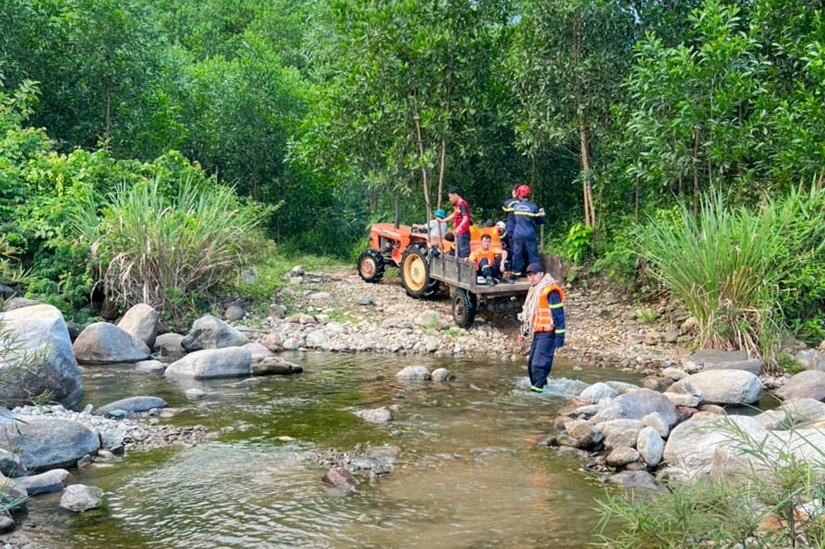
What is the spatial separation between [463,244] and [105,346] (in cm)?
560

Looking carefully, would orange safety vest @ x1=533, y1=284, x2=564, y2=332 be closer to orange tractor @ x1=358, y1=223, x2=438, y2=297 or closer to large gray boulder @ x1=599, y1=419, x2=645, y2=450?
large gray boulder @ x1=599, y1=419, x2=645, y2=450

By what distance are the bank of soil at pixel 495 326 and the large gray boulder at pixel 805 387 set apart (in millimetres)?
2026

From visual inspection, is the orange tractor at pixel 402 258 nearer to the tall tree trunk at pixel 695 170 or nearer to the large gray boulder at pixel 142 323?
the tall tree trunk at pixel 695 170

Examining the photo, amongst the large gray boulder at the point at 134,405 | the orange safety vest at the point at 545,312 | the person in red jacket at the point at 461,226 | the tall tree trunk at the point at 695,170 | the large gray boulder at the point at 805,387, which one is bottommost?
the large gray boulder at the point at 805,387

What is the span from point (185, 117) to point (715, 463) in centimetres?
1759

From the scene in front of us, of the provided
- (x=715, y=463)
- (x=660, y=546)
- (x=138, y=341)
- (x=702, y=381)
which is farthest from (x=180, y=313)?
(x=660, y=546)

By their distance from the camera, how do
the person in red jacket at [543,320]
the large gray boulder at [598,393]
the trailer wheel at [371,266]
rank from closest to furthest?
1. the large gray boulder at [598,393]
2. the person in red jacket at [543,320]
3. the trailer wheel at [371,266]

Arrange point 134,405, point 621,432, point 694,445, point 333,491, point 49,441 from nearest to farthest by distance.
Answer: point 333,491, point 49,441, point 694,445, point 621,432, point 134,405

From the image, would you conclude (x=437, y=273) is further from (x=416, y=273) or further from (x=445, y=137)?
(x=445, y=137)

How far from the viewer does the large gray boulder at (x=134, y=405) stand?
8984 mm

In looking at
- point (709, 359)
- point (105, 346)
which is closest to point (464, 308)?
point (709, 359)

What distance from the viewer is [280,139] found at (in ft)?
70.8

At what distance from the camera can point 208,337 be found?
12.2m

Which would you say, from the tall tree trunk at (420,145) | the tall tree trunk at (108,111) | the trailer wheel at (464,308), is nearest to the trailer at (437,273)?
the trailer wheel at (464,308)
